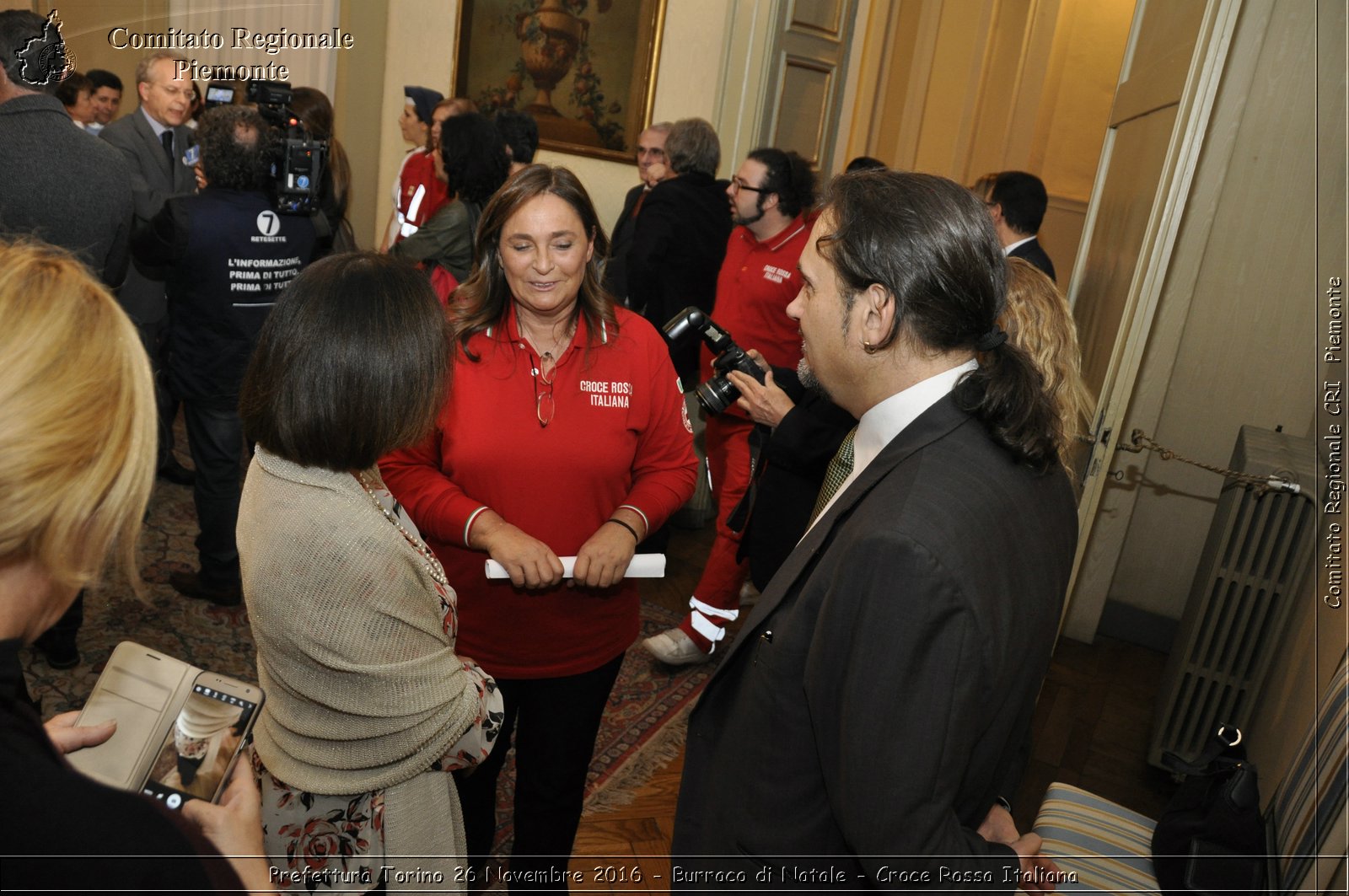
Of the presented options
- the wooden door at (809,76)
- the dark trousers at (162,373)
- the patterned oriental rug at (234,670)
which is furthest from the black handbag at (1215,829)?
the wooden door at (809,76)

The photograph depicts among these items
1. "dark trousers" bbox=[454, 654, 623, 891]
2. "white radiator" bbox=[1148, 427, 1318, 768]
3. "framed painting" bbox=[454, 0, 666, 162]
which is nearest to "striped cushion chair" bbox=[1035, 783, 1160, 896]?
"dark trousers" bbox=[454, 654, 623, 891]

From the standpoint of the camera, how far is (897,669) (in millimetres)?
A: 1010

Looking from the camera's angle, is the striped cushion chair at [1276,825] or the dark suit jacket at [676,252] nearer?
the striped cushion chair at [1276,825]

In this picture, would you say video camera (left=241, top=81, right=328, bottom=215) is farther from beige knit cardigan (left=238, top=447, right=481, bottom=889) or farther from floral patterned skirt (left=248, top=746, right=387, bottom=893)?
floral patterned skirt (left=248, top=746, right=387, bottom=893)

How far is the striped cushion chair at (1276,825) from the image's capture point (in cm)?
126

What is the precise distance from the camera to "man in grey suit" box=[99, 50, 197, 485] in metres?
3.97

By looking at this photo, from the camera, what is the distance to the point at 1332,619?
5.75 ft

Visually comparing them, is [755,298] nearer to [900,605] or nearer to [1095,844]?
[1095,844]

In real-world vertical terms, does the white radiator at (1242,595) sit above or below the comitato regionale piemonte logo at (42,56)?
below

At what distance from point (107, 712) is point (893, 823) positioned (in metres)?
0.90

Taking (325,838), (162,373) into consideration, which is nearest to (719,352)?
(325,838)

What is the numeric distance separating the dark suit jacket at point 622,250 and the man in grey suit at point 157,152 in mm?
1998

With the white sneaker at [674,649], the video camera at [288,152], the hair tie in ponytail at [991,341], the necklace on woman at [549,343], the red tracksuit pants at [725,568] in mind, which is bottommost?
the white sneaker at [674,649]

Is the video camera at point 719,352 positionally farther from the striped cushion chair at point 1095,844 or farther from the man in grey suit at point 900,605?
the striped cushion chair at point 1095,844
